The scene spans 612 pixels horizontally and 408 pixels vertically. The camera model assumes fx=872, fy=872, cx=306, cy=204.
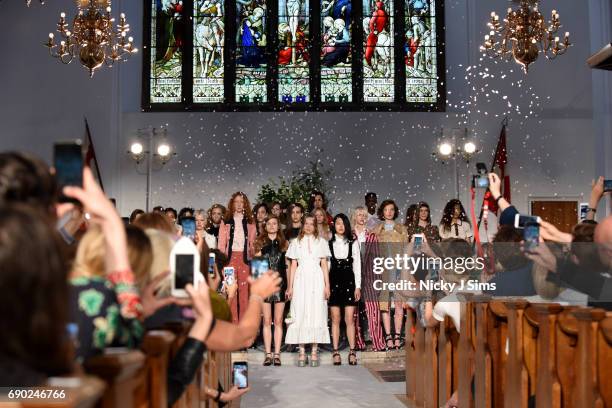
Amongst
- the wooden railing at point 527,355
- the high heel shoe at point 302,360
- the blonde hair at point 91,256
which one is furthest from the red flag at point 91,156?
the blonde hair at point 91,256


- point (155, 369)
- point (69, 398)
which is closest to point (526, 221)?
point (155, 369)

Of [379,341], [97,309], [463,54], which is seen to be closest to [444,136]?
[463,54]

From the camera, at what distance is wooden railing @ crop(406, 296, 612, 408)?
2916 mm

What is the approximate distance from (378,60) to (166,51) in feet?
10.8

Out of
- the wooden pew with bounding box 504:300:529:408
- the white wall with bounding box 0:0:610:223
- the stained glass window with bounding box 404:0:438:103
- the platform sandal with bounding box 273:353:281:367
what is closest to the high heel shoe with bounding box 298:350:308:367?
the platform sandal with bounding box 273:353:281:367

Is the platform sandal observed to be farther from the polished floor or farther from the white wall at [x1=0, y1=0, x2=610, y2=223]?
the white wall at [x1=0, y1=0, x2=610, y2=223]

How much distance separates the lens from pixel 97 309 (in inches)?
71.8

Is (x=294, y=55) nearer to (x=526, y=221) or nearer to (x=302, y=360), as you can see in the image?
(x=302, y=360)

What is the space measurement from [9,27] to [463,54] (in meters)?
6.83

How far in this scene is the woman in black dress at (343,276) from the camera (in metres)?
8.31

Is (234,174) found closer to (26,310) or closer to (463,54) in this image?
(463,54)

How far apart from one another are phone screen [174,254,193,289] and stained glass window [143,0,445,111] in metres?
11.0

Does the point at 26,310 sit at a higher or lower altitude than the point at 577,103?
lower


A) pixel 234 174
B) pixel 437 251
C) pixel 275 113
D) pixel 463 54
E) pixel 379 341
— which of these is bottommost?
pixel 379 341
